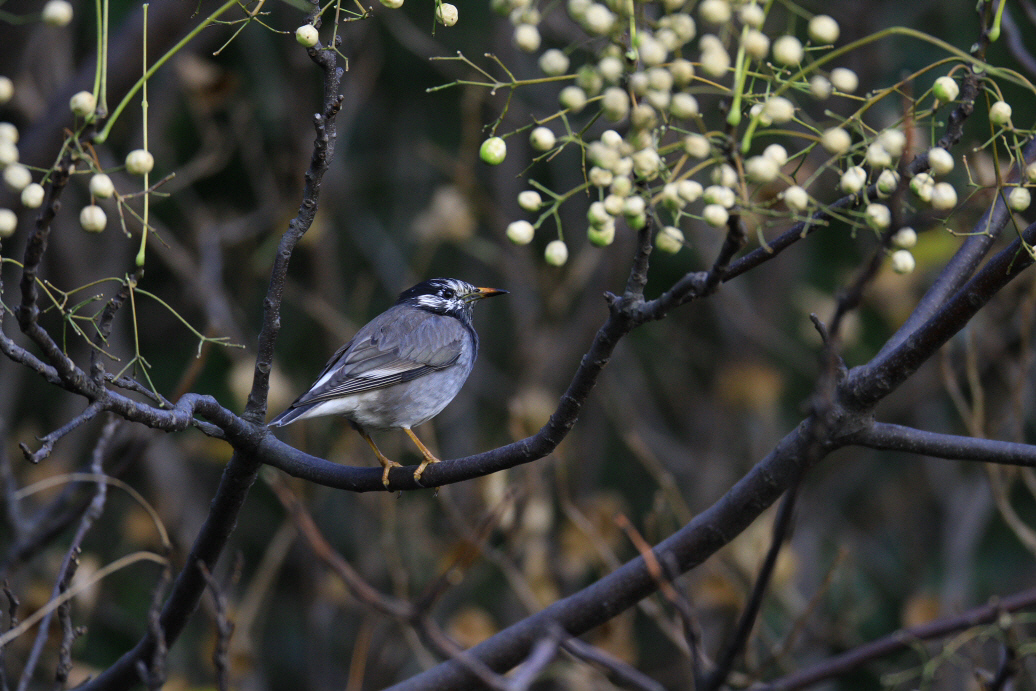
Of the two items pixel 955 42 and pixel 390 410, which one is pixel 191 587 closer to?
pixel 390 410

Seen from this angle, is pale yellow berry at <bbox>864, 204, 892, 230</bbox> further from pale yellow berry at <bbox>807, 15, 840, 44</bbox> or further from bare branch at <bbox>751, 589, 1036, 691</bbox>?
bare branch at <bbox>751, 589, 1036, 691</bbox>

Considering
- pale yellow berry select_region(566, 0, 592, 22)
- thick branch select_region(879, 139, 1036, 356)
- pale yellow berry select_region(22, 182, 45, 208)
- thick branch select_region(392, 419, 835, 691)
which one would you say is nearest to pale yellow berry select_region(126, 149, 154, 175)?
pale yellow berry select_region(22, 182, 45, 208)

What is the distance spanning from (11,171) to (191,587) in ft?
5.96

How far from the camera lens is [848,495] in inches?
365

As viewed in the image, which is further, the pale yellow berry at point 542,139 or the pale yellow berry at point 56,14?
the pale yellow berry at point 542,139

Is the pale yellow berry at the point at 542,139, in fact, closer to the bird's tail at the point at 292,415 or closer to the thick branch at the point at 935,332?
the thick branch at the point at 935,332

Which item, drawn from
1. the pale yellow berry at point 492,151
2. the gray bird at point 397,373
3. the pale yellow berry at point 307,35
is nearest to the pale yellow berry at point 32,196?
the pale yellow berry at point 307,35

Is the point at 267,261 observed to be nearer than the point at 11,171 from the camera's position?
No

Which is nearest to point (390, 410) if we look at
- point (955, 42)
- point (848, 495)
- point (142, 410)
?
point (142, 410)

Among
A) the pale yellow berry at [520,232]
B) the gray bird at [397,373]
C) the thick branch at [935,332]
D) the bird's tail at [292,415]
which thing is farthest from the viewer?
the gray bird at [397,373]

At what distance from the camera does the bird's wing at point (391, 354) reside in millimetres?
4895

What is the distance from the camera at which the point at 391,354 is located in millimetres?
5238

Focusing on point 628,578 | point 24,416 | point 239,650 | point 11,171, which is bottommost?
point 239,650

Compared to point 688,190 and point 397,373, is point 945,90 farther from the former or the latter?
point 397,373
